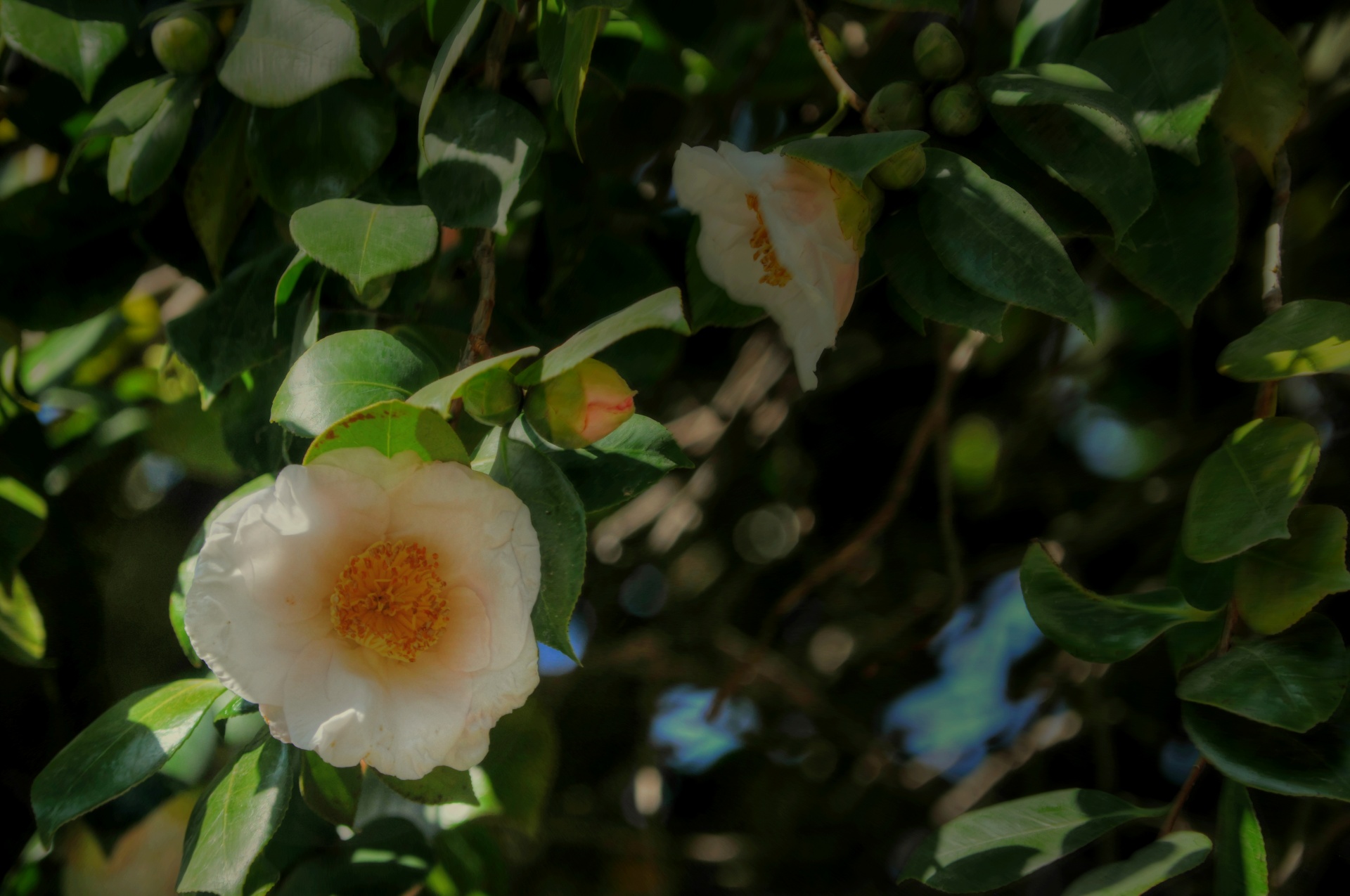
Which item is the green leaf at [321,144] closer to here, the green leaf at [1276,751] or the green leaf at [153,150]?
the green leaf at [153,150]

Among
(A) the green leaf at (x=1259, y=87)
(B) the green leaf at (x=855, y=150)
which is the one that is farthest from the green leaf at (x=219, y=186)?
(A) the green leaf at (x=1259, y=87)

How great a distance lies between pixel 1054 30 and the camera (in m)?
0.55

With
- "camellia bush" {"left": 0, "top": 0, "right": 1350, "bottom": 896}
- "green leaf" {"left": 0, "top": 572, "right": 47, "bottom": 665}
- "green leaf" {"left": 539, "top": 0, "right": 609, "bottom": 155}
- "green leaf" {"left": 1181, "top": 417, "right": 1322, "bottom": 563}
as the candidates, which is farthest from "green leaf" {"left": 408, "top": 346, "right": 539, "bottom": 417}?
"green leaf" {"left": 0, "top": 572, "right": 47, "bottom": 665}

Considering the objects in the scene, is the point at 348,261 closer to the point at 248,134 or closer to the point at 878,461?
the point at 248,134

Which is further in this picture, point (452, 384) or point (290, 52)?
point (290, 52)

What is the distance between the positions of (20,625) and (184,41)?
42 cm

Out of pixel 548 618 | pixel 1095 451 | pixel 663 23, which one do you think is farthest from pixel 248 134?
pixel 1095 451

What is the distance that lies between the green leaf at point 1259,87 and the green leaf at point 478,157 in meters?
0.39

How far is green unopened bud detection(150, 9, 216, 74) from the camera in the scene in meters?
0.57

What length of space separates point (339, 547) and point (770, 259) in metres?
0.28

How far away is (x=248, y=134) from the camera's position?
1.94 ft

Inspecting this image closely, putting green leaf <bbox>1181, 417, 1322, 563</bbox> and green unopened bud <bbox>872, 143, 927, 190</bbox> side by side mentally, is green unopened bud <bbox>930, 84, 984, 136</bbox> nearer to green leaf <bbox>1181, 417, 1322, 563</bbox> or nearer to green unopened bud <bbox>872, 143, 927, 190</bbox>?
green unopened bud <bbox>872, 143, 927, 190</bbox>

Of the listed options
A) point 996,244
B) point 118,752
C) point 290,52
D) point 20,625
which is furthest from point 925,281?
point 20,625

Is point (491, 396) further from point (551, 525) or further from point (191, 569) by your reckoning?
point (191, 569)
